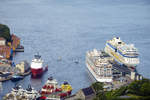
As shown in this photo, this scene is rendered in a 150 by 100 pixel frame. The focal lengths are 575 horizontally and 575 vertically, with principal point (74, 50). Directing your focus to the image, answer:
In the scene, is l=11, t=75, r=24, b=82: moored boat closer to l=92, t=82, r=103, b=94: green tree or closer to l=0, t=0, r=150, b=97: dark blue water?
l=0, t=0, r=150, b=97: dark blue water

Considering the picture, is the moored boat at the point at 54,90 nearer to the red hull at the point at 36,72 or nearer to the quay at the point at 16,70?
the red hull at the point at 36,72

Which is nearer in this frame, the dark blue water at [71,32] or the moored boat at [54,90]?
the moored boat at [54,90]

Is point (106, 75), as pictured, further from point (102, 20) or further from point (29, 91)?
point (102, 20)

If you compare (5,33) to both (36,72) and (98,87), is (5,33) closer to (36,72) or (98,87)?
(36,72)

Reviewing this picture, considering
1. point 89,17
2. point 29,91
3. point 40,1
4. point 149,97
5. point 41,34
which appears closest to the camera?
point 149,97

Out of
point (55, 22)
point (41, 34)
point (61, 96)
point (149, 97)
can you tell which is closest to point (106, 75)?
point (61, 96)

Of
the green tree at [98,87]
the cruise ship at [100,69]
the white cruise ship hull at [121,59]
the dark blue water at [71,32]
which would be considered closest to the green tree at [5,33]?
the dark blue water at [71,32]

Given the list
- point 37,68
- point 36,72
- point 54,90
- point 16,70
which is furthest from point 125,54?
point 54,90

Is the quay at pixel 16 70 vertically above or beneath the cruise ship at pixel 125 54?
beneath

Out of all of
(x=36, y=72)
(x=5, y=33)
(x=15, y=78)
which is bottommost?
(x=15, y=78)
